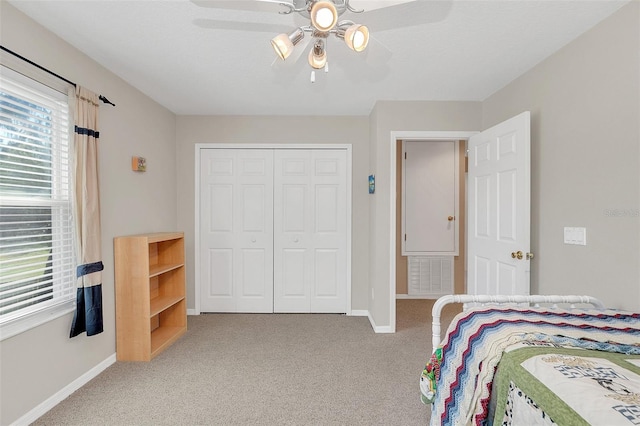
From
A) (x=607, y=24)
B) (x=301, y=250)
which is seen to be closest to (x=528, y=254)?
(x=607, y=24)

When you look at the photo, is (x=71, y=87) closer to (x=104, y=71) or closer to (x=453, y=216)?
(x=104, y=71)

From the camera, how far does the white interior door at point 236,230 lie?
12.9ft

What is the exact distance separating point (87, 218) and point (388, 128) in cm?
278

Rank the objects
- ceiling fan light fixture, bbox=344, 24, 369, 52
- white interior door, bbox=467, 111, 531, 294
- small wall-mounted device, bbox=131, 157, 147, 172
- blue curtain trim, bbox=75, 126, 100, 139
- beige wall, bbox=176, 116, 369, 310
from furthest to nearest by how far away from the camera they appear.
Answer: beige wall, bbox=176, 116, 369, 310 → small wall-mounted device, bbox=131, 157, 147, 172 → white interior door, bbox=467, 111, 531, 294 → blue curtain trim, bbox=75, 126, 100, 139 → ceiling fan light fixture, bbox=344, 24, 369, 52

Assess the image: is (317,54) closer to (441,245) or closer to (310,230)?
(310,230)

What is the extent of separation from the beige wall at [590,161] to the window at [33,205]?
3.45 meters

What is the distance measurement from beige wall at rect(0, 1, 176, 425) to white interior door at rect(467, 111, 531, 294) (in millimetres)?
3244

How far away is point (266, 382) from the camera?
7.75 feet

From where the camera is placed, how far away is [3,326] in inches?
69.3

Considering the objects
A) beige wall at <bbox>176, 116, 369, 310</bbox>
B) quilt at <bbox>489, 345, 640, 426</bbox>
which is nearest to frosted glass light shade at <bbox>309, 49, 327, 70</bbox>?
quilt at <bbox>489, 345, 640, 426</bbox>

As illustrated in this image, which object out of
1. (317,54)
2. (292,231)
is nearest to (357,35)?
(317,54)

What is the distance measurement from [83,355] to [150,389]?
581 millimetres

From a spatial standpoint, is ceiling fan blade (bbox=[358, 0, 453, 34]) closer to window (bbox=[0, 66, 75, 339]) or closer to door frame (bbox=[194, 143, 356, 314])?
door frame (bbox=[194, 143, 356, 314])

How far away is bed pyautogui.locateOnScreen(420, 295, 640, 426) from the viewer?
927 millimetres
